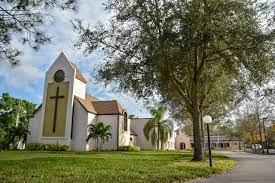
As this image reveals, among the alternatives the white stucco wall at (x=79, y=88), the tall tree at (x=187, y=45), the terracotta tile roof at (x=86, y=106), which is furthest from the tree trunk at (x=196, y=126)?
the white stucco wall at (x=79, y=88)

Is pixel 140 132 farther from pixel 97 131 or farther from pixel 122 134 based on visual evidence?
pixel 97 131

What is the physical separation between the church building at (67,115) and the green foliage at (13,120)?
197cm

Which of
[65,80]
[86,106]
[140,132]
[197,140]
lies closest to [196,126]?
[197,140]

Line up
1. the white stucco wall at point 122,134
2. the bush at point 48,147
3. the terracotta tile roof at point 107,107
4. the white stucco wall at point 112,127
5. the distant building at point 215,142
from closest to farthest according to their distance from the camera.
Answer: the bush at point 48,147 → the white stucco wall at point 112,127 → the white stucco wall at point 122,134 → the terracotta tile roof at point 107,107 → the distant building at point 215,142

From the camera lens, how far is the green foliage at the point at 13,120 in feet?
146

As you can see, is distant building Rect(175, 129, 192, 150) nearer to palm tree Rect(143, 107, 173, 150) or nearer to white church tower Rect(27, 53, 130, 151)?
palm tree Rect(143, 107, 173, 150)

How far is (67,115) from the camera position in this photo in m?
43.3

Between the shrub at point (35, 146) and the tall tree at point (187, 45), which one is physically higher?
the tall tree at point (187, 45)

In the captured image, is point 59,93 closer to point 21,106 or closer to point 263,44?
point 21,106

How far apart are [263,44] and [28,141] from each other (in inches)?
1413

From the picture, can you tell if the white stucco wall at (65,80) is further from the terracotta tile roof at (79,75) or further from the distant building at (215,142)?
the distant building at (215,142)

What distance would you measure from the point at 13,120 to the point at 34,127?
6.74 m

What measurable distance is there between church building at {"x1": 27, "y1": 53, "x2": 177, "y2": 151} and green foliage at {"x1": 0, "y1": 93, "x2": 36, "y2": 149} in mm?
1968

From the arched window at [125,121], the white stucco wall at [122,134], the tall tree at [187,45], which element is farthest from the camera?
the arched window at [125,121]
